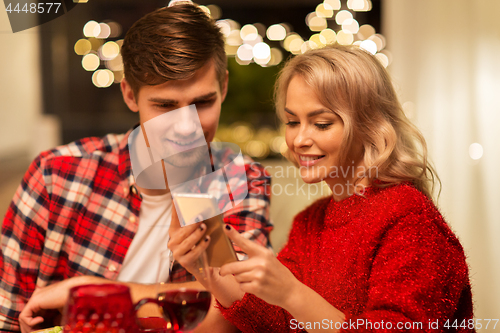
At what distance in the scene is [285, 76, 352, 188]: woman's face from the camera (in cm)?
95

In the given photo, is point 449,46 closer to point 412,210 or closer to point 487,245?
point 487,245

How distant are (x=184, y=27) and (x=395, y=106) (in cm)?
63

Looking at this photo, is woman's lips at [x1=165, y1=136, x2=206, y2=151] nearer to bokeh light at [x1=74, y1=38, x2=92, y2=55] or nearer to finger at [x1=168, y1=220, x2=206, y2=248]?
finger at [x1=168, y1=220, x2=206, y2=248]

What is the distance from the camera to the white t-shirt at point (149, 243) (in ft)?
4.21

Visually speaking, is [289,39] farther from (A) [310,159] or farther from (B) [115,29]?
(A) [310,159]

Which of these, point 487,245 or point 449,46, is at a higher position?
point 449,46

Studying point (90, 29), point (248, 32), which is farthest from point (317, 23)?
point (90, 29)

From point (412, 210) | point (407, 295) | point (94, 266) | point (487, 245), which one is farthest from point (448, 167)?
point (94, 266)

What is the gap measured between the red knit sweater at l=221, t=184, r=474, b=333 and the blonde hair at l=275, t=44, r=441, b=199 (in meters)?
0.06

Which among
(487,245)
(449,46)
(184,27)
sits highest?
(184,27)

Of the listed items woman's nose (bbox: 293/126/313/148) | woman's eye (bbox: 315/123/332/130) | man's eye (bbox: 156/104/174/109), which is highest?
man's eye (bbox: 156/104/174/109)

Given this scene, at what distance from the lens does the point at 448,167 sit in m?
1.96

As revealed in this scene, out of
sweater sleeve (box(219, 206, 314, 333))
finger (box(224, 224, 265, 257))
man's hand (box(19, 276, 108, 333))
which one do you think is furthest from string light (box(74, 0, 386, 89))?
finger (box(224, 224, 265, 257))

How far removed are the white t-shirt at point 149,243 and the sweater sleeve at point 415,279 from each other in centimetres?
66
